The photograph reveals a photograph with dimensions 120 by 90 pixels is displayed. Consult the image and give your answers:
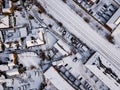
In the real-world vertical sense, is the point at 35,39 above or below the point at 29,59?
above

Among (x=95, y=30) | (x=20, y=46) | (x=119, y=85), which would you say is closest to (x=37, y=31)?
(x=20, y=46)

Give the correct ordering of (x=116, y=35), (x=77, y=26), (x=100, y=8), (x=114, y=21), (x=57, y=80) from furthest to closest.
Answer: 1. (x=100, y=8)
2. (x=77, y=26)
3. (x=116, y=35)
4. (x=114, y=21)
5. (x=57, y=80)

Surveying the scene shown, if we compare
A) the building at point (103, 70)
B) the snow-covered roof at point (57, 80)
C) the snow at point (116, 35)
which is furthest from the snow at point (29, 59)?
the snow at point (116, 35)

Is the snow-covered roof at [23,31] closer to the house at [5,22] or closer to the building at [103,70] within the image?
the house at [5,22]

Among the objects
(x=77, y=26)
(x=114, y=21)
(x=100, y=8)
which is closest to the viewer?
(x=114, y=21)

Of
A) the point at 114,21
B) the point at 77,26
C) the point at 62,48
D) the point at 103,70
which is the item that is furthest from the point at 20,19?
the point at 103,70

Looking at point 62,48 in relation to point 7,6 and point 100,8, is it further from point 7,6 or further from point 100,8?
point 7,6

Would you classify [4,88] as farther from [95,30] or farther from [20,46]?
[95,30]
